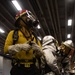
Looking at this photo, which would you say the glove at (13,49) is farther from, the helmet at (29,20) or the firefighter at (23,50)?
the helmet at (29,20)

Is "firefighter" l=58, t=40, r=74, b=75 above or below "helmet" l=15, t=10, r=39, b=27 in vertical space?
below

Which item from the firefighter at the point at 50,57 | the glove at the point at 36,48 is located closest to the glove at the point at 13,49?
the glove at the point at 36,48

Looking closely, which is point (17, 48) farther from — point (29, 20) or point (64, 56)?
point (64, 56)

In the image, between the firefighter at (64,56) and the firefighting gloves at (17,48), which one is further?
the firefighter at (64,56)

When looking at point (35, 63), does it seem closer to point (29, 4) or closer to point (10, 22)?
point (29, 4)

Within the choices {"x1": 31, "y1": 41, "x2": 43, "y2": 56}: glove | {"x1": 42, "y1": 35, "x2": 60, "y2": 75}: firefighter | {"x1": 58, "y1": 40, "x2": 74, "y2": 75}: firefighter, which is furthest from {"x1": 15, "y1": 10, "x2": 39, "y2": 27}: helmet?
{"x1": 58, "y1": 40, "x2": 74, "y2": 75}: firefighter

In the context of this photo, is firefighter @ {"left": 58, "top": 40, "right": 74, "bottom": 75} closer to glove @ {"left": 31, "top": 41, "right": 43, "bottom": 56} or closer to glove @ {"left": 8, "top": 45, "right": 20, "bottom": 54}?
glove @ {"left": 31, "top": 41, "right": 43, "bottom": 56}

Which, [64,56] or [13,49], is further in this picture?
[64,56]

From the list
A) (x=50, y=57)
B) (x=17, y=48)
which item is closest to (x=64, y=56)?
(x=50, y=57)

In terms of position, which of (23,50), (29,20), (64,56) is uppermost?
(29,20)

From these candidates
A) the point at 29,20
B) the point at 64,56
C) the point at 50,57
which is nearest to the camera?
the point at 29,20

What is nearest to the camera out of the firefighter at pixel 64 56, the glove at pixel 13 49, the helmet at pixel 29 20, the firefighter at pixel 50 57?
the glove at pixel 13 49

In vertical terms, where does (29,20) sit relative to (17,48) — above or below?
above

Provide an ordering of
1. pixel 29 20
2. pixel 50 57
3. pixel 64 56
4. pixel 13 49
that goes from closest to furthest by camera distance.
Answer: pixel 13 49 < pixel 29 20 < pixel 50 57 < pixel 64 56
